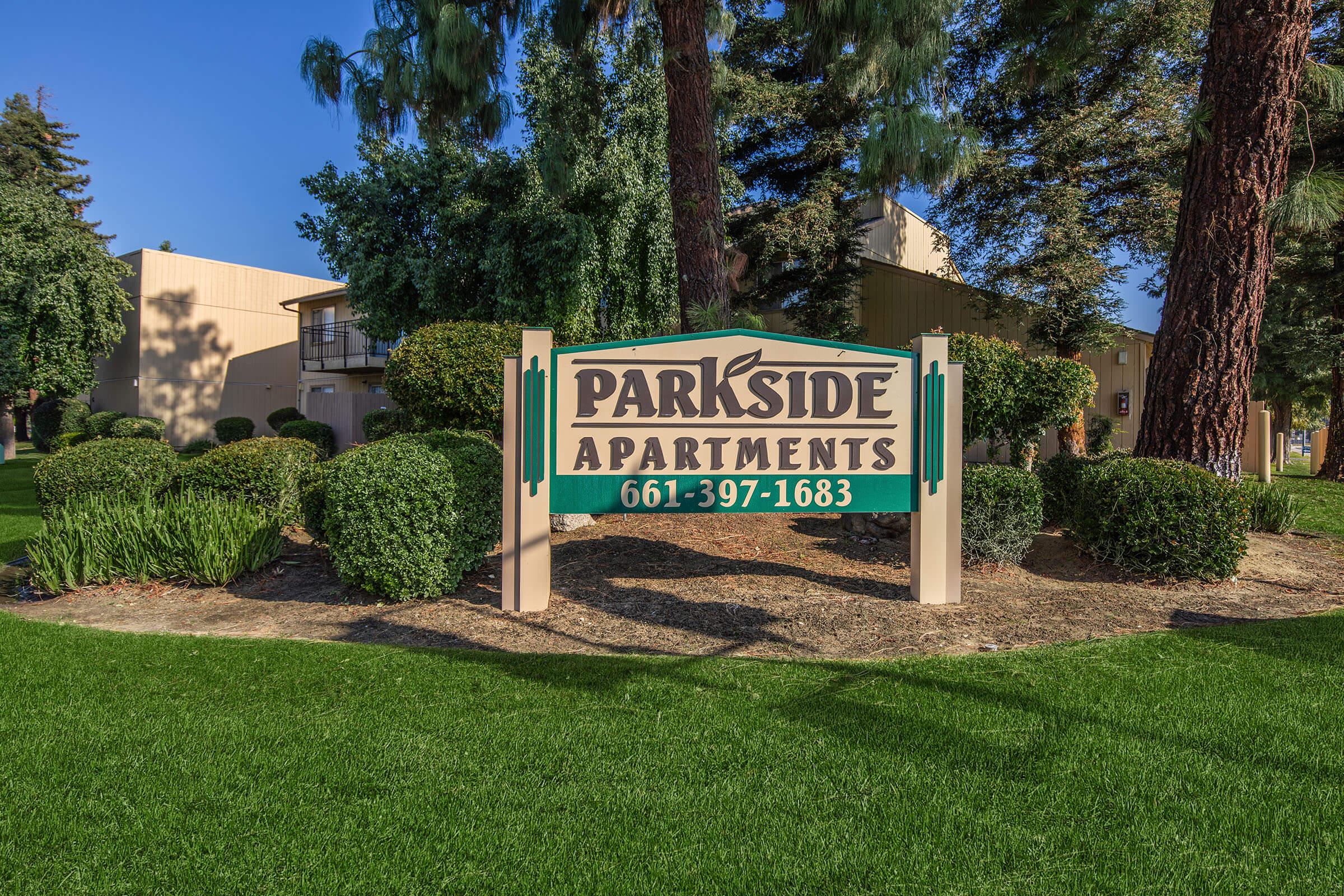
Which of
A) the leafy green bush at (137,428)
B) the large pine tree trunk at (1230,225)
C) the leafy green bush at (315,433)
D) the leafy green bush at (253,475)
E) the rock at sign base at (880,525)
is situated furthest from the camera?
the leafy green bush at (137,428)

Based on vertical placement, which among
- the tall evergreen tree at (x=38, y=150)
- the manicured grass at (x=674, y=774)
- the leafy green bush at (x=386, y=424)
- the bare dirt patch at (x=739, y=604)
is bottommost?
the manicured grass at (x=674, y=774)

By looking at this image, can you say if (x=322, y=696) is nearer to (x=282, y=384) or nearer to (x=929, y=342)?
(x=929, y=342)

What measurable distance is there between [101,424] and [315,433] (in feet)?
30.0

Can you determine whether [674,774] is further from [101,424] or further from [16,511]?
[101,424]

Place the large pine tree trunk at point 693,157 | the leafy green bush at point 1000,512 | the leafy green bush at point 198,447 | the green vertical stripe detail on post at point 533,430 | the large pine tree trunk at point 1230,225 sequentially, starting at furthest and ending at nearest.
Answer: the leafy green bush at point 198,447
the large pine tree trunk at point 693,157
the large pine tree trunk at point 1230,225
the leafy green bush at point 1000,512
the green vertical stripe detail on post at point 533,430

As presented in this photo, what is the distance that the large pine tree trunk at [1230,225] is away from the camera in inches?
272

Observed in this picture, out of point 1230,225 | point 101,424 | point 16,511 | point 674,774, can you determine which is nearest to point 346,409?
point 16,511

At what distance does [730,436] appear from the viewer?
540 centimetres

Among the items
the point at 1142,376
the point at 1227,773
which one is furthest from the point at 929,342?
A: the point at 1142,376

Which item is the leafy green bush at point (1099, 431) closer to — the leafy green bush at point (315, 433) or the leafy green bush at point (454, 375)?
the leafy green bush at point (454, 375)

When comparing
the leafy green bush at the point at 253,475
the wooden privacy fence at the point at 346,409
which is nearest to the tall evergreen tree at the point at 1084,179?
the leafy green bush at the point at 253,475

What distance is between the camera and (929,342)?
5543 mm

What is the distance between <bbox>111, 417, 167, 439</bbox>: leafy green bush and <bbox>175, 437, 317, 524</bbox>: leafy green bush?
48.4 ft

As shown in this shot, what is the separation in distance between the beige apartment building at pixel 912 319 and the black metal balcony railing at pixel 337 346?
2.01 ft
